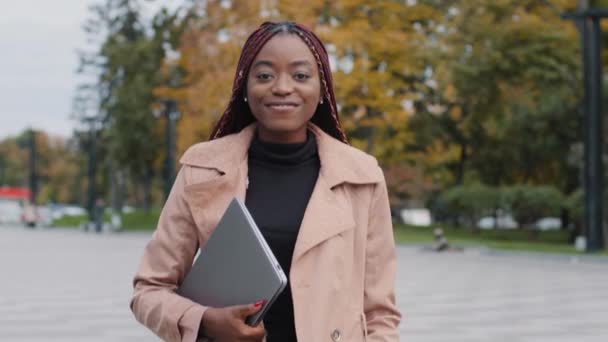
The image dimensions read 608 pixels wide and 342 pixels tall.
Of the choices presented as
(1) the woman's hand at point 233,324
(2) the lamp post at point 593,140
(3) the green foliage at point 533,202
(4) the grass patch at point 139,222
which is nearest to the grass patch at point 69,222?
(4) the grass patch at point 139,222

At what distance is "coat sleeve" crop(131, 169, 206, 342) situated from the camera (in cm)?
269

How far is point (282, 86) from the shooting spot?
2676mm

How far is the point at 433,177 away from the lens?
50031 millimetres

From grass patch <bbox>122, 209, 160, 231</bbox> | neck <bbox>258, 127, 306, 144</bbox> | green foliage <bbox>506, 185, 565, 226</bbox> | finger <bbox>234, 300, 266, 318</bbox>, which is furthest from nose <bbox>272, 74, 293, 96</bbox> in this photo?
grass patch <bbox>122, 209, 160, 231</bbox>

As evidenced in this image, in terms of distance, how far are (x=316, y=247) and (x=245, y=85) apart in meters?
0.52

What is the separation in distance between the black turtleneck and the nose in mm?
197

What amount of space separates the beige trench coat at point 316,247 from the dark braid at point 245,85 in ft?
0.32

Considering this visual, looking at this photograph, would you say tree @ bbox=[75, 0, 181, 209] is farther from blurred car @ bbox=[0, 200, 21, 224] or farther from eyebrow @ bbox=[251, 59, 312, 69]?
eyebrow @ bbox=[251, 59, 312, 69]

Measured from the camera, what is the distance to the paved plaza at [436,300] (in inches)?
399

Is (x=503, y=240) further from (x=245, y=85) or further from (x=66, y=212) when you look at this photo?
(x=66, y=212)

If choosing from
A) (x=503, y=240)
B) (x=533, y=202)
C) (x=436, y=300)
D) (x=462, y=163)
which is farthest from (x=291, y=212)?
(x=462, y=163)

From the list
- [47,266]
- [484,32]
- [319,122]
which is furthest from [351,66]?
[319,122]

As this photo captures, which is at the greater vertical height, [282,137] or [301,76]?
[301,76]

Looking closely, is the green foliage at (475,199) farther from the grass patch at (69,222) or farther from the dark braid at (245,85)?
the dark braid at (245,85)
